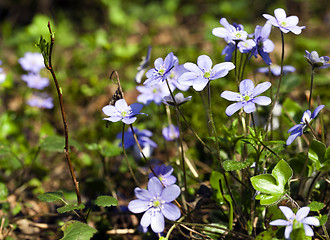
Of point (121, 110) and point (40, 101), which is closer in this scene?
point (121, 110)

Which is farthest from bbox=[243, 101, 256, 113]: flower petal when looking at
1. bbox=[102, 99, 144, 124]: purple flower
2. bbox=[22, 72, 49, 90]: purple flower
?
bbox=[22, 72, 49, 90]: purple flower

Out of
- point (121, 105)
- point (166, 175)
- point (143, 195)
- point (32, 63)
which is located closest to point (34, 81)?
point (32, 63)

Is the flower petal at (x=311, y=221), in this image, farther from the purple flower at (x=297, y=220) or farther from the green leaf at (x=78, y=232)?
the green leaf at (x=78, y=232)

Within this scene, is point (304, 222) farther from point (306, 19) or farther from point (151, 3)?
point (151, 3)

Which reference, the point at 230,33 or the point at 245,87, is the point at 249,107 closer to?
the point at 245,87

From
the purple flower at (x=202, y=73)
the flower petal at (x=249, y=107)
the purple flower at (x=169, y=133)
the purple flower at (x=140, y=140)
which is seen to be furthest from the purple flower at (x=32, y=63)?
the flower petal at (x=249, y=107)

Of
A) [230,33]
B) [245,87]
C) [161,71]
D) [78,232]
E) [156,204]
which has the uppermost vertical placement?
[230,33]

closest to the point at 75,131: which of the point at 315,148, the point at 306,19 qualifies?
the point at 315,148
